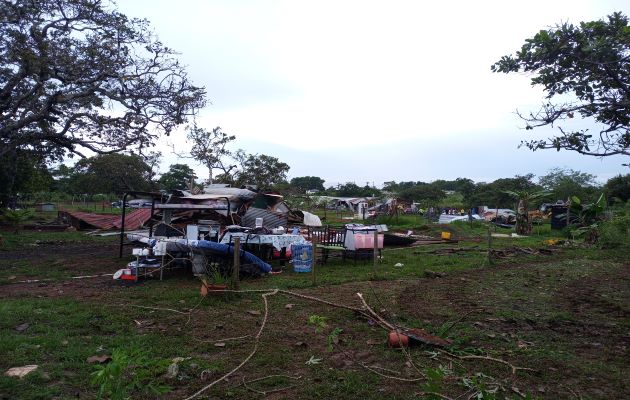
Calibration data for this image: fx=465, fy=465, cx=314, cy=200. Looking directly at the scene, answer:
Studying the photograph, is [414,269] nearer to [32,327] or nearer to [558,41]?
[558,41]

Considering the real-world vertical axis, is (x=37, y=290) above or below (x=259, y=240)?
below

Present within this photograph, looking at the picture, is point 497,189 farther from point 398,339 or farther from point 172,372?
point 172,372

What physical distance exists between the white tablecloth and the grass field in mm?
958

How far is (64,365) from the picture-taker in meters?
4.35

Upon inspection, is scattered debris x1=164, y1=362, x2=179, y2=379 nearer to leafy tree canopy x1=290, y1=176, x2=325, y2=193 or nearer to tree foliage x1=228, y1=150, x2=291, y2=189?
tree foliage x1=228, y1=150, x2=291, y2=189

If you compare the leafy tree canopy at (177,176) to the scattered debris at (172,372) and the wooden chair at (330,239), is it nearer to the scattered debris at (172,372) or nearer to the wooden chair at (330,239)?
the wooden chair at (330,239)

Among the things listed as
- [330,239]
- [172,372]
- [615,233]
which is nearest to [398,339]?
[172,372]

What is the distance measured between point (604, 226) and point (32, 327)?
55.5ft

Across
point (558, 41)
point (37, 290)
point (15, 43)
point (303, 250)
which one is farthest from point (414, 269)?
point (15, 43)

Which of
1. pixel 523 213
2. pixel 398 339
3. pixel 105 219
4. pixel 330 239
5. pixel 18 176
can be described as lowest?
pixel 398 339

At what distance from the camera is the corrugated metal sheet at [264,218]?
43.3 ft

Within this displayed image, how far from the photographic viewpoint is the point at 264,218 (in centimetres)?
1362

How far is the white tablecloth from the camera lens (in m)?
9.94

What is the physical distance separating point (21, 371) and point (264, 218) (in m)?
9.60
